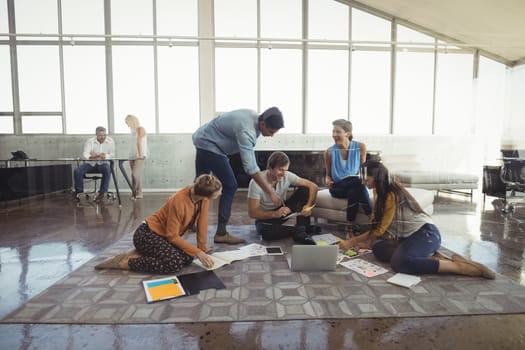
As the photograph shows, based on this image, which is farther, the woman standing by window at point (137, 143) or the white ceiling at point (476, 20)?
the white ceiling at point (476, 20)

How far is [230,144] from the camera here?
2730 millimetres

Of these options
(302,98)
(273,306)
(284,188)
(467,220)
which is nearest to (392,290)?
(273,306)

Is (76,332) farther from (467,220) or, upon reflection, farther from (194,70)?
(194,70)

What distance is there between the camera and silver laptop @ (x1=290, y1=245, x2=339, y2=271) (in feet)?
7.00

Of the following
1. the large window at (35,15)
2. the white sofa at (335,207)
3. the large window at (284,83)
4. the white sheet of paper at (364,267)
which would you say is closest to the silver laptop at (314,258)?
the white sheet of paper at (364,267)

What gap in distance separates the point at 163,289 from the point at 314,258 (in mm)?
1000

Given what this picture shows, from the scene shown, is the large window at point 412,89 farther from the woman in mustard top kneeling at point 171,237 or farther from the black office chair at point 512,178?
the woman in mustard top kneeling at point 171,237

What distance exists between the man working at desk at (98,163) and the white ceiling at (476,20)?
6085 millimetres

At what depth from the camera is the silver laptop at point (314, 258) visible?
213 centimetres

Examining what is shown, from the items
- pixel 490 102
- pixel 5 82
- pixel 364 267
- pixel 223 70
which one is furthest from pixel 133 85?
pixel 490 102

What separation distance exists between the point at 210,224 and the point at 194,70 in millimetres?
4256

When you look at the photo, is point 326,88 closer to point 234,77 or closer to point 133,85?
point 234,77

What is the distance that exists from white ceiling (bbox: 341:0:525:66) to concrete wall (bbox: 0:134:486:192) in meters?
1.88

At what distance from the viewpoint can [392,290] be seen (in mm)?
1879
